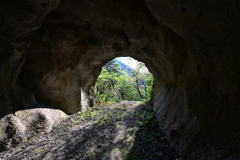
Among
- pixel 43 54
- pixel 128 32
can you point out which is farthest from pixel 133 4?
pixel 43 54

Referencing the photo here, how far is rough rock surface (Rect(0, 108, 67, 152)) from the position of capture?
3.91m

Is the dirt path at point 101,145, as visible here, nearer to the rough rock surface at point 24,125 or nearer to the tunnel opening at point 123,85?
the rough rock surface at point 24,125

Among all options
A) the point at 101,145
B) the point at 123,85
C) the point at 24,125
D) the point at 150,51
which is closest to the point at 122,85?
the point at 123,85

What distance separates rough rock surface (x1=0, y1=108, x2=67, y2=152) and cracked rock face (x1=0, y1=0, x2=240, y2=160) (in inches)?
13.1

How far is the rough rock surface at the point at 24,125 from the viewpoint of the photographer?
3.91 m

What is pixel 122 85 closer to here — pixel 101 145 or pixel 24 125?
pixel 24 125

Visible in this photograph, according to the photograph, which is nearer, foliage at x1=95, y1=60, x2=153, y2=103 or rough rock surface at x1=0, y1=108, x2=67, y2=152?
rough rock surface at x1=0, y1=108, x2=67, y2=152

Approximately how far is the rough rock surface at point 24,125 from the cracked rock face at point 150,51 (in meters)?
0.33

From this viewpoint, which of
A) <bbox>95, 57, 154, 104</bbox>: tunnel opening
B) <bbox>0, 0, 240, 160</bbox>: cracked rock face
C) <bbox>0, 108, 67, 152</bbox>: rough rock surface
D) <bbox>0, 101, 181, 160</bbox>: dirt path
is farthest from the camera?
<bbox>95, 57, 154, 104</bbox>: tunnel opening

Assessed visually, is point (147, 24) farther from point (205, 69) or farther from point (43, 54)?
point (43, 54)

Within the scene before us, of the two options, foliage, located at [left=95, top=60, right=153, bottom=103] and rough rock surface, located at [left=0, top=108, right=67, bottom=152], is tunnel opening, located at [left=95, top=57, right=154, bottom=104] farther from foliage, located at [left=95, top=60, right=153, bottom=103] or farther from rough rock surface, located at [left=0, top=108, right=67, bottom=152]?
rough rock surface, located at [left=0, top=108, right=67, bottom=152]

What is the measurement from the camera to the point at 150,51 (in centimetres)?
Result: 575

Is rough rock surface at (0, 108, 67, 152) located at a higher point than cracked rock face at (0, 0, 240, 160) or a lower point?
lower

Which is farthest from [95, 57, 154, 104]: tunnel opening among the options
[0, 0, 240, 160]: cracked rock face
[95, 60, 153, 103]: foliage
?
[0, 0, 240, 160]: cracked rock face
